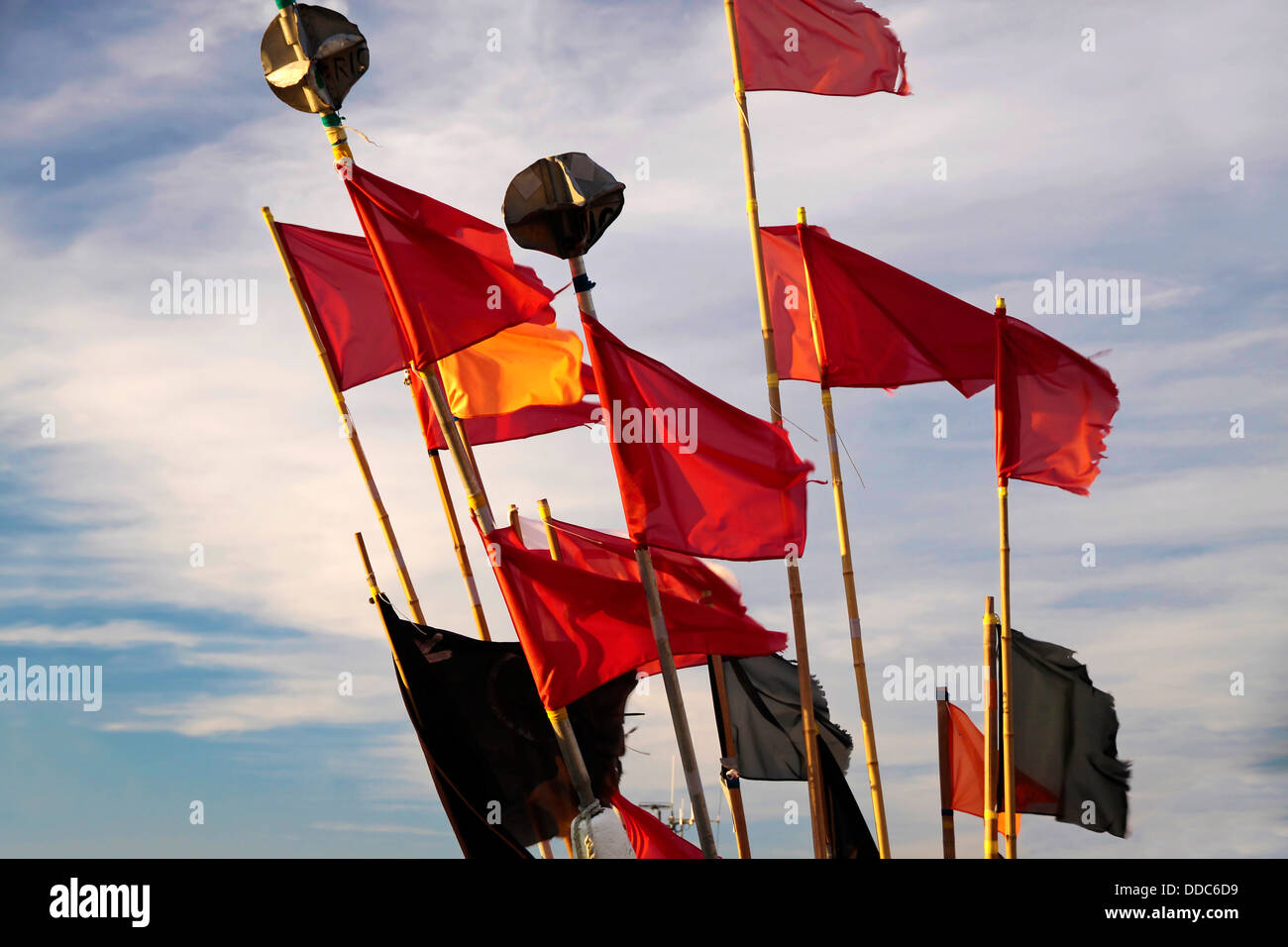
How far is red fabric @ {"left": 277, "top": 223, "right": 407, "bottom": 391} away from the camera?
1769cm

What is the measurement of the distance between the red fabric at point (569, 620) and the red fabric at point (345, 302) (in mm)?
3304

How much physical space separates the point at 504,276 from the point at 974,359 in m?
6.93

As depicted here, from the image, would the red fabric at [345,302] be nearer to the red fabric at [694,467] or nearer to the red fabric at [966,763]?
the red fabric at [694,467]

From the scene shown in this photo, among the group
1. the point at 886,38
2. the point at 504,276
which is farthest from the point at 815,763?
the point at 886,38

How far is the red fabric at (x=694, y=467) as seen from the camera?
50.3ft

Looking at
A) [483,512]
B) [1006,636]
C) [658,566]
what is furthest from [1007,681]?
[483,512]

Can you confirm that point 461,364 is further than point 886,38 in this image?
No

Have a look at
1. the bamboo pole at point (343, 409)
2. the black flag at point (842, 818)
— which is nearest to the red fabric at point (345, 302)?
the bamboo pole at point (343, 409)

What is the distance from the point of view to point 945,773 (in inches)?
736
